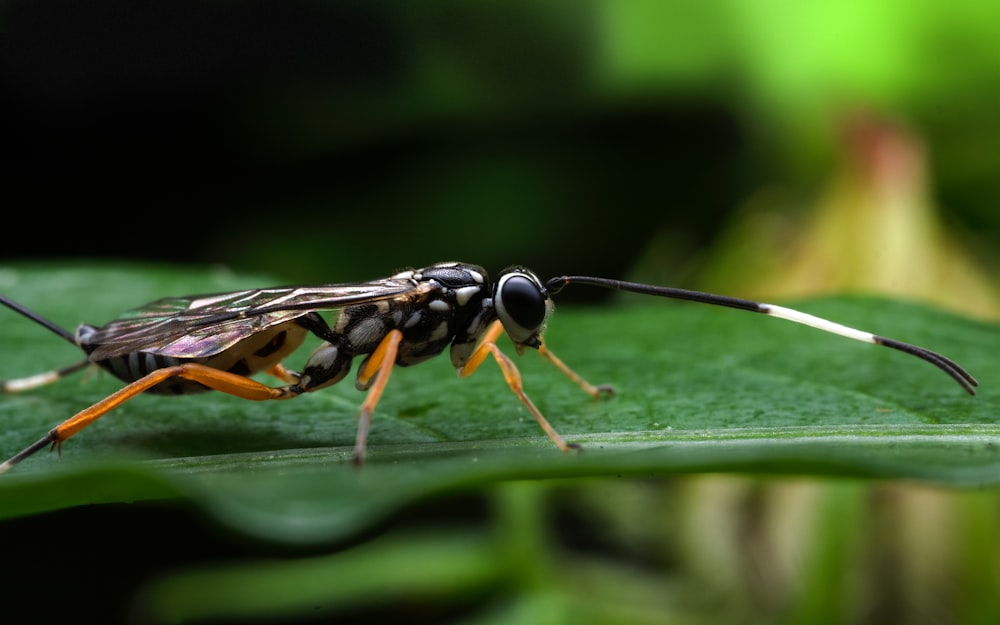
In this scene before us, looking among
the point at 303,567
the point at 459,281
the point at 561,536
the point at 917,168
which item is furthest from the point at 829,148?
the point at 303,567

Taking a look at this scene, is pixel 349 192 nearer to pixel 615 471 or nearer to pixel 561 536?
pixel 561 536

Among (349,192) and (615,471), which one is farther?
(349,192)

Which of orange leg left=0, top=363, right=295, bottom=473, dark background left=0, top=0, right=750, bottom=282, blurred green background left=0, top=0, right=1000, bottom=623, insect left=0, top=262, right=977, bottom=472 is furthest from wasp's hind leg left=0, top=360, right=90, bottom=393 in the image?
dark background left=0, top=0, right=750, bottom=282

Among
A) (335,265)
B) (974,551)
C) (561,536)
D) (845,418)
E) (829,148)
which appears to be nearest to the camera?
(845,418)

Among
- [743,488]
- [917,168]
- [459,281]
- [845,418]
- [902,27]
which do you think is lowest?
[743,488]

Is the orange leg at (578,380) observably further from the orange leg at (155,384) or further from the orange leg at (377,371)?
the orange leg at (155,384)

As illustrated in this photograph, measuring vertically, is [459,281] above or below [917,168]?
below

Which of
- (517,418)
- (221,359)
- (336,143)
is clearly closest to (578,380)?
(517,418)

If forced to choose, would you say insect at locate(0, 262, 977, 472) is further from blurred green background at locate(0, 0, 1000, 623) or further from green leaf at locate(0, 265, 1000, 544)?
blurred green background at locate(0, 0, 1000, 623)
